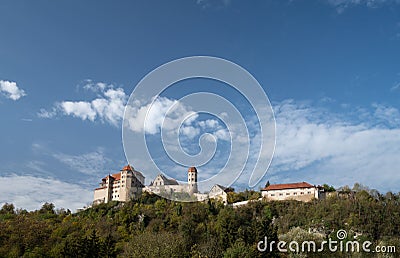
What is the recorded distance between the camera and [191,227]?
58312mm

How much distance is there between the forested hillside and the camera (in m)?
34.6

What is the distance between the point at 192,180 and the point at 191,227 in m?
27.8

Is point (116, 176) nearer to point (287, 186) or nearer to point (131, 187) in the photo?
point (131, 187)

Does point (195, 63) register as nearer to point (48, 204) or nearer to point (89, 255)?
point (89, 255)

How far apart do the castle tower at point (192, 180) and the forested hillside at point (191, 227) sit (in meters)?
8.31

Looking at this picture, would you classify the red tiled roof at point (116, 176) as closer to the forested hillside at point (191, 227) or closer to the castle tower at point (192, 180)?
the forested hillside at point (191, 227)

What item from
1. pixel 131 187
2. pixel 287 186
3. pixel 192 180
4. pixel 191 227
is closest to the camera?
pixel 191 227

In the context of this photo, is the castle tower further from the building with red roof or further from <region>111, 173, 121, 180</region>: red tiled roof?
<region>111, 173, 121, 180</region>: red tiled roof

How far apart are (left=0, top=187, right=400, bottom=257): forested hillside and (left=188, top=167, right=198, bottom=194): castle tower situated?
8311 millimetres

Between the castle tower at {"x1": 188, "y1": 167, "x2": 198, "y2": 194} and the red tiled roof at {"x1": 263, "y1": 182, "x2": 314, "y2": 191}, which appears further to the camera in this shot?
the castle tower at {"x1": 188, "y1": 167, "x2": 198, "y2": 194}

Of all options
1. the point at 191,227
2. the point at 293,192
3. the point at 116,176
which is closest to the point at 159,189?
the point at 116,176

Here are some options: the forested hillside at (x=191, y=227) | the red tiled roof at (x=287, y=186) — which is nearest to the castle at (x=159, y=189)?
the red tiled roof at (x=287, y=186)

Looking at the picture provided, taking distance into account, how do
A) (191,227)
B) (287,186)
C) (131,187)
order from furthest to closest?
1. (131,187)
2. (287,186)
3. (191,227)

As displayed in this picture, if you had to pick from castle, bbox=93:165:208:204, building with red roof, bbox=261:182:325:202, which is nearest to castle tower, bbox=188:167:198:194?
castle, bbox=93:165:208:204
